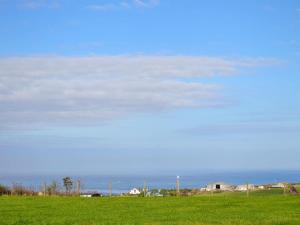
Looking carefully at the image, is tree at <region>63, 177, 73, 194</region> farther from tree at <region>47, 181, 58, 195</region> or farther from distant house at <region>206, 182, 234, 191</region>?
distant house at <region>206, 182, 234, 191</region>

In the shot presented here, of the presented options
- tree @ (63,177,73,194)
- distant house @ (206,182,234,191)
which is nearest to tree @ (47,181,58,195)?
tree @ (63,177,73,194)

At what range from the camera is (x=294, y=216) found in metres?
29.0

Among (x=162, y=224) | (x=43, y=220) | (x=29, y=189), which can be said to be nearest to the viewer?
(x=162, y=224)

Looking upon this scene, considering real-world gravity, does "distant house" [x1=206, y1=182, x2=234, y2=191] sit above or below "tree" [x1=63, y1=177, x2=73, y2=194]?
below

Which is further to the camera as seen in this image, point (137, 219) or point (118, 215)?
point (118, 215)

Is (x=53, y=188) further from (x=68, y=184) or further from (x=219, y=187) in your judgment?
(x=219, y=187)

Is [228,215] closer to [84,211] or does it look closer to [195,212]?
[195,212]

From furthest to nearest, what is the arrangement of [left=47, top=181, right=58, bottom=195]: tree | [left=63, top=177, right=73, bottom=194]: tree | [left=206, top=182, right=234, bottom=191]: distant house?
[left=206, top=182, right=234, bottom=191]: distant house < [left=47, top=181, right=58, bottom=195]: tree < [left=63, top=177, right=73, bottom=194]: tree

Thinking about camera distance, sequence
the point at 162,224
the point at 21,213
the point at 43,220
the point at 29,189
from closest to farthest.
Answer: the point at 162,224 → the point at 43,220 → the point at 21,213 → the point at 29,189

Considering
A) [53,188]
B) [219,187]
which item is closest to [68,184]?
[53,188]

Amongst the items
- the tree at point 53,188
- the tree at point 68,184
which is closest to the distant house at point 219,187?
the tree at point 68,184

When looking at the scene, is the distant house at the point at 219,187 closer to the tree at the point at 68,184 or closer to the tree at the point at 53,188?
the tree at the point at 68,184

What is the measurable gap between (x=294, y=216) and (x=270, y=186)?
125 ft

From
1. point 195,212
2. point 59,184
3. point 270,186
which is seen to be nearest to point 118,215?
point 195,212
